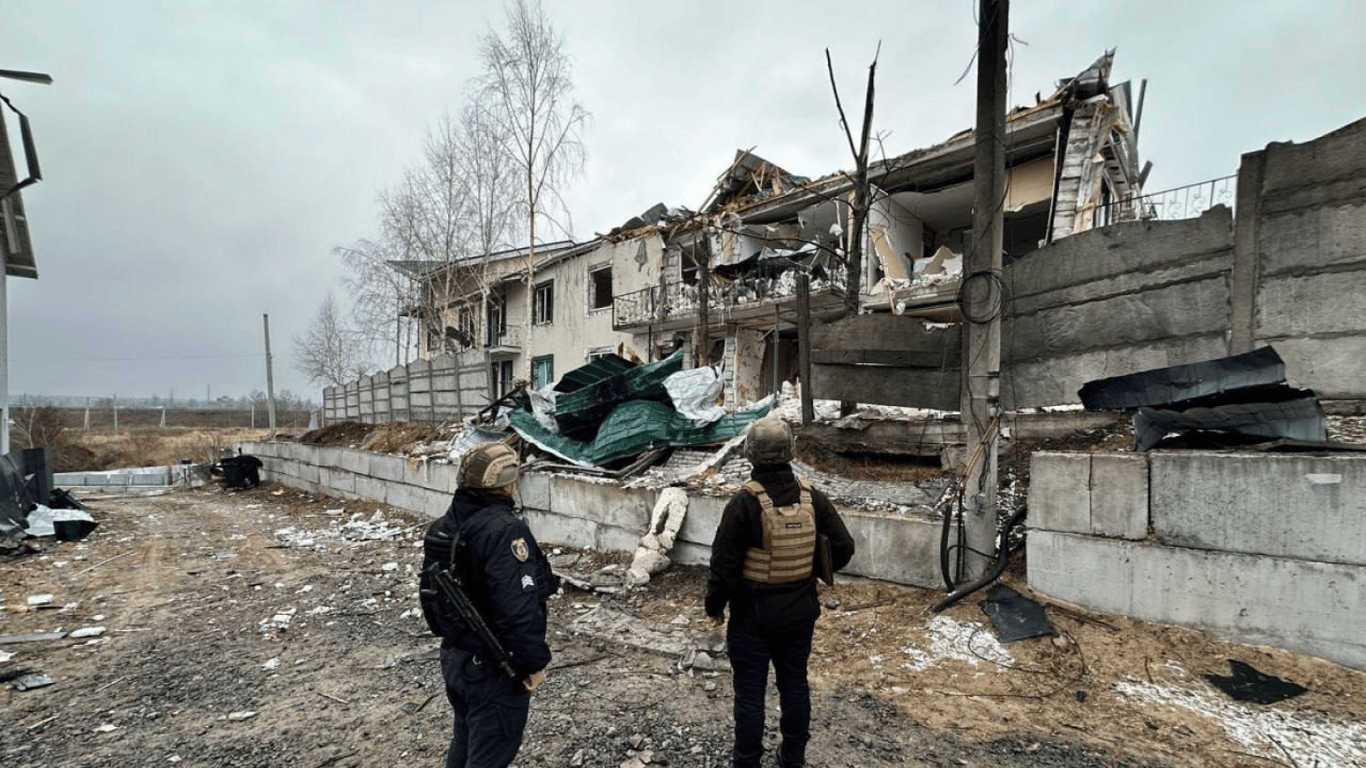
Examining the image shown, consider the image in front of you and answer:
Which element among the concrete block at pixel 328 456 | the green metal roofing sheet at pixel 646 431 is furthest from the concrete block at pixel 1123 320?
the concrete block at pixel 328 456

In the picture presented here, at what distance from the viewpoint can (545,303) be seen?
842 inches

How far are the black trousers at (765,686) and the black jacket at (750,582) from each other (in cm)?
7

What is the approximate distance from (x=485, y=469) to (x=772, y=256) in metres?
13.3

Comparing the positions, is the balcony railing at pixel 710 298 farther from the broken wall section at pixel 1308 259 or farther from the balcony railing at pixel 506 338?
the broken wall section at pixel 1308 259

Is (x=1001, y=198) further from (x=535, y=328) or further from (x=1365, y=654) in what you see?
(x=535, y=328)

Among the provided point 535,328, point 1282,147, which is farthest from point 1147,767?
point 535,328

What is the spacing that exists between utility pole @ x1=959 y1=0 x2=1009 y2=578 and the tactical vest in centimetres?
232

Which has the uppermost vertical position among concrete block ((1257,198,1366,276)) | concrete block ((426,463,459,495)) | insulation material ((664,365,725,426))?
concrete block ((1257,198,1366,276))

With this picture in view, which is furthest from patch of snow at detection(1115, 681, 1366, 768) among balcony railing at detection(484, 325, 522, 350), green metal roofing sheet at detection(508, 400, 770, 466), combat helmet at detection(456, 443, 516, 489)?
balcony railing at detection(484, 325, 522, 350)

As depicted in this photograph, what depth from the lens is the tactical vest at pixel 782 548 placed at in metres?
2.46

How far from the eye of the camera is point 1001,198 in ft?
14.1

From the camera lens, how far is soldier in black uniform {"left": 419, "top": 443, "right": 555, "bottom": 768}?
208 cm

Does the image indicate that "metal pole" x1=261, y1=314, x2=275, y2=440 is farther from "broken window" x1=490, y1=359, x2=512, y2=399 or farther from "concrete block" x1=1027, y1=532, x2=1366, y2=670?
"concrete block" x1=1027, y1=532, x2=1366, y2=670

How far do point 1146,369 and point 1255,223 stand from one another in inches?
46.0
